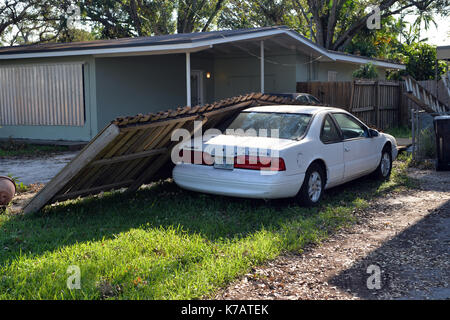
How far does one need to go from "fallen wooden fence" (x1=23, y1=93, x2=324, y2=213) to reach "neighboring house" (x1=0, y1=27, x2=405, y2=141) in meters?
6.26

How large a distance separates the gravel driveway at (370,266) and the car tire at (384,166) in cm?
216

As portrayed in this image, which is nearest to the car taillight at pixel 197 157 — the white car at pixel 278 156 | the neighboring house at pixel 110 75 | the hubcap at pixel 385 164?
the white car at pixel 278 156

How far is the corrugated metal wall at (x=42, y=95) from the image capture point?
51.9 feet

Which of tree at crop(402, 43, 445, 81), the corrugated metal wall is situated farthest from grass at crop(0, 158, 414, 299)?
tree at crop(402, 43, 445, 81)

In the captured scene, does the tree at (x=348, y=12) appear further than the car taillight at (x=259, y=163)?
Yes

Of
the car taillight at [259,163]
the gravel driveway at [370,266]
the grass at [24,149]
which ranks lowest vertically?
the gravel driveway at [370,266]

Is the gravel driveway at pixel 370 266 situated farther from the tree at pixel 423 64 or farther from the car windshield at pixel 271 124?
the tree at pixel 423 64

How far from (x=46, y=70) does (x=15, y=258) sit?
12241 millimetres

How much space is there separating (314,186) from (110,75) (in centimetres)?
1046

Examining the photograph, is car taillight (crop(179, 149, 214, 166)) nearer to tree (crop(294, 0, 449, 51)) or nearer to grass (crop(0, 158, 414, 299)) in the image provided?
grass (crop(0, 158, 414, 299))

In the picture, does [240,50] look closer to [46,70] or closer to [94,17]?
[46,70]

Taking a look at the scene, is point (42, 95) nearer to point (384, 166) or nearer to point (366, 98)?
point (366, 98)

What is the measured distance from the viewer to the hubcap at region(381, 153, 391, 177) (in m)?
9.48
